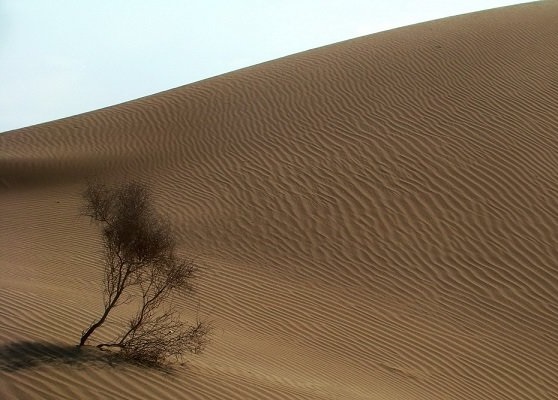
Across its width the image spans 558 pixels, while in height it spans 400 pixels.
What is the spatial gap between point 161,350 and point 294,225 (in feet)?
22.8

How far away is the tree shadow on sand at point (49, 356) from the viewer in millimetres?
6012

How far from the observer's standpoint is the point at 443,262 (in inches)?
473

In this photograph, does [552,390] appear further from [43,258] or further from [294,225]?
[43,258]

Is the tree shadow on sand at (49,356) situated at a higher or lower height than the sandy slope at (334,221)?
lower

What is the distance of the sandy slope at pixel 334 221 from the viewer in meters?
8.18

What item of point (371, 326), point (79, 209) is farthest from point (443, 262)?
point (79, 209)

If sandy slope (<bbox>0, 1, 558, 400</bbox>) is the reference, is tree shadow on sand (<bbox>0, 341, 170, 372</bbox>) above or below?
below

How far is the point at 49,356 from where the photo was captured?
6.27 m

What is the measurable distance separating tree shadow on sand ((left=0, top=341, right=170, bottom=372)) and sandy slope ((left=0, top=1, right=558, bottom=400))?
0.03 metres

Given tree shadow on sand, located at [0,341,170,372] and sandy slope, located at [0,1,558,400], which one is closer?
tree shadow on sand, located at [0,341,170,372]

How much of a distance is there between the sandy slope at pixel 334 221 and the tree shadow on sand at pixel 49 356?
0.03 metres

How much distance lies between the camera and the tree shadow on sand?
6012mm

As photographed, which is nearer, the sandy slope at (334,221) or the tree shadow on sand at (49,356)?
the tree shadow on sand at (49,356)

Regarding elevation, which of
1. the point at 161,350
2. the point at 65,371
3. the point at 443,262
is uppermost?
A: the point at 443,262
